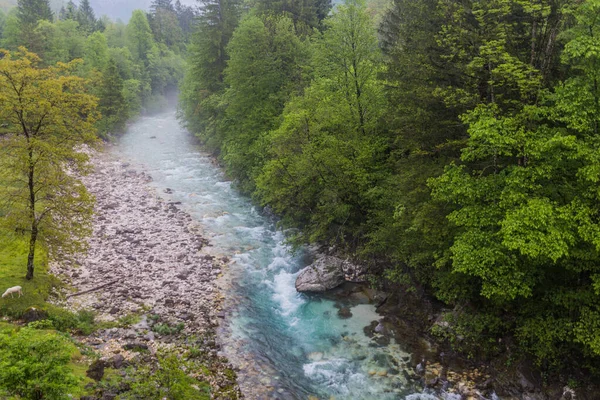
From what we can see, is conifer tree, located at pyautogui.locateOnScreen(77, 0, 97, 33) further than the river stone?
Yes

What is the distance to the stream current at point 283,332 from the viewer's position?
1380cm

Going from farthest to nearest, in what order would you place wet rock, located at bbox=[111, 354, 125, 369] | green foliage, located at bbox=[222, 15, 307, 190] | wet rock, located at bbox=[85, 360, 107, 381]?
green foliage, located at bbox=[222, 15, 307, 190]
wet rock, located at bbox=[111, 354, 125, 369]
wet rock, located at bbox=[85, 360, 107, 381]

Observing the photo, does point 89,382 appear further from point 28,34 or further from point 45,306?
point 28,34

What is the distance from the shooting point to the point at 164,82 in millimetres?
92500

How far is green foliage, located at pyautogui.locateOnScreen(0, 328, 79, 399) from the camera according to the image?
7.52 metres

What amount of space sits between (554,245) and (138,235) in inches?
916

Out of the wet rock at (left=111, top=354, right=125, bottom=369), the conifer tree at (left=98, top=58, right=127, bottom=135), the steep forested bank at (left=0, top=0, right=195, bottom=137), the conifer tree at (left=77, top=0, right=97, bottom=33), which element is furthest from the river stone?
the conifer tree at (left=77, top=0, right=97, bottom=33)

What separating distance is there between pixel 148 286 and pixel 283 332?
24.9 feet

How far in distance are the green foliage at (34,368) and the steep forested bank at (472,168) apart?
1102 centimetres

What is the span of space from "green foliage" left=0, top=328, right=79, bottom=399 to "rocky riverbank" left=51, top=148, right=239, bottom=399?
5.30m

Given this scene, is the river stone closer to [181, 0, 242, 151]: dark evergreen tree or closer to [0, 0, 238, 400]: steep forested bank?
[0, 0, 238, 400]: steep forested bank

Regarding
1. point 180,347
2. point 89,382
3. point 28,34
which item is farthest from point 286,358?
point 28,34

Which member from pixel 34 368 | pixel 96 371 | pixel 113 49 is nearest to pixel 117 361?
pixel 96 371

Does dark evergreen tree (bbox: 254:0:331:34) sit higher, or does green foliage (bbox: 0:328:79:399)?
dark evergreen tree (bbox: 254:0:331:34)
